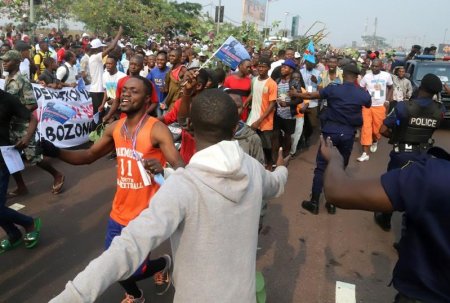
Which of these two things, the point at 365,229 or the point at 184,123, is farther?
the point at 365,229

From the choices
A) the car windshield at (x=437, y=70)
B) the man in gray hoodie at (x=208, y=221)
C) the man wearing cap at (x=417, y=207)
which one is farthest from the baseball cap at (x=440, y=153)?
the car windshield at (x=437, y=70)

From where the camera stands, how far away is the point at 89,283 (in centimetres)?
125

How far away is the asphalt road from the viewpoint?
11.2 feet

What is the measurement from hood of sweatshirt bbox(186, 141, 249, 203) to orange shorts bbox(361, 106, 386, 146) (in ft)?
22.7

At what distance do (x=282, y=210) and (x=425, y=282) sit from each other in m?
3.70

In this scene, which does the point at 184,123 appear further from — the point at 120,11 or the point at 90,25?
the point at 90,25

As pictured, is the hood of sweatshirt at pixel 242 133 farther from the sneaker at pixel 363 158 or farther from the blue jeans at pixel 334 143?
the sneaker at pixel 363 158

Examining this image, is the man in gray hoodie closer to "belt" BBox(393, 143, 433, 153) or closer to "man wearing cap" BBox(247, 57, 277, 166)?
"belt" BBox(393, 143, 433, 153)

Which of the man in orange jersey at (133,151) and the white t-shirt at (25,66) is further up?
the white t-shirt at (25,66)

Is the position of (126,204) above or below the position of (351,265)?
above

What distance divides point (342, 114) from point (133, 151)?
319 centimetres

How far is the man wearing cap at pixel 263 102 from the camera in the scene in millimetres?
5750

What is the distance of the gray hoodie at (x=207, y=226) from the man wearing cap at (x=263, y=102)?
4.21 m

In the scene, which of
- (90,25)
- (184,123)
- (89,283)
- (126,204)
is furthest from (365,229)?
(90,25)
